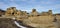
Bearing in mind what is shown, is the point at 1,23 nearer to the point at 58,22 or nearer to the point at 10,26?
the point at 10,26

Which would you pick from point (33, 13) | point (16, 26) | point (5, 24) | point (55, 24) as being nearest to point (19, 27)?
point (16, 26)

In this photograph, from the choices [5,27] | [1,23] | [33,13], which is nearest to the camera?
[5,27]

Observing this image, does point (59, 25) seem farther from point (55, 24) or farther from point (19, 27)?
point (19, 27)

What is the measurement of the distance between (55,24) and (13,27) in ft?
5.33

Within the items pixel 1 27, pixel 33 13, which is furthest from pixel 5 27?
pixel 33 13

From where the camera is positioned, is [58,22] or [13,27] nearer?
[13,27]

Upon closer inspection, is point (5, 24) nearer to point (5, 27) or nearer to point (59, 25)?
point (5, 27)

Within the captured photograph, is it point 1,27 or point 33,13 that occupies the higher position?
point 1,27

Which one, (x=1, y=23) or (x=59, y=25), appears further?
(x=59, y=25)

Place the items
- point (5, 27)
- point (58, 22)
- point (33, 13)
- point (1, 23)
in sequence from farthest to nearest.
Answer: point (33, 13) < point (58, 22) < point (1, 23) < point (5, 27)

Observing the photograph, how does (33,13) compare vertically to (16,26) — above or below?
below

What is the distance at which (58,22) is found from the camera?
15.3ft

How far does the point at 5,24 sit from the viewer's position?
3744 millimetres

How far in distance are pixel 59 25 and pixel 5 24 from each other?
1.85 m
